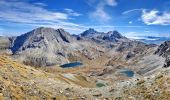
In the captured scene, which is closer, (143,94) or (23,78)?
(143,94)

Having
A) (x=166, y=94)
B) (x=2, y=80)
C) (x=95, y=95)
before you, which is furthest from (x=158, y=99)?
(x=2, y=80)

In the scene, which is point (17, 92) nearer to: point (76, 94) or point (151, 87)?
point (76, 94)

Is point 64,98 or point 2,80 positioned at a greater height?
point 2,80

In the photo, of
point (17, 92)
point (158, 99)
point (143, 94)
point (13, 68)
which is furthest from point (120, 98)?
point (13, 68)

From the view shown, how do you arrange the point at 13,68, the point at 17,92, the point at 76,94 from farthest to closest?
the point at 13,68, the point at 76,94, the point at 17,92

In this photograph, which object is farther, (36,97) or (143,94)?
(143,94)

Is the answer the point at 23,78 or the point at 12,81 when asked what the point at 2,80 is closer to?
the point at 12,81

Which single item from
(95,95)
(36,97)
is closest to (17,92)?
(36,97)

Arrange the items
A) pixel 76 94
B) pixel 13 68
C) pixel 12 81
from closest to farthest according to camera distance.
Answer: pixel 12 81
pixel 76 94
pixel 13 68

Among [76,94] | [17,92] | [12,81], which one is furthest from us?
[76,94]
